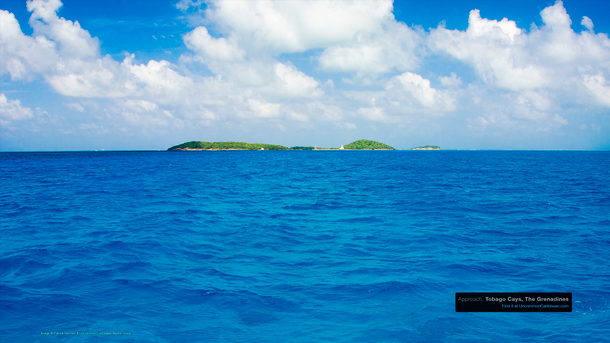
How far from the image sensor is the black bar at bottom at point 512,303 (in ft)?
30.0

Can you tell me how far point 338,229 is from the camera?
20.0 m

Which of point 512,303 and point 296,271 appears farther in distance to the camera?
point 296,271

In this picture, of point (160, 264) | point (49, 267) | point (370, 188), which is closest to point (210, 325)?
point (160, 264)

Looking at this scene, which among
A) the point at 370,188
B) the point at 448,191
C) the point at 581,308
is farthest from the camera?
the point at 370,188

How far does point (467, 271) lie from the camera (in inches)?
514

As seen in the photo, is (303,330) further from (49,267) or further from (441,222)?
(441,222)

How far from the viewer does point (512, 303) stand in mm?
9852

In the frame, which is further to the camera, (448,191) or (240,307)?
(448,191)

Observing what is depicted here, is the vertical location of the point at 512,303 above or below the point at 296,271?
above

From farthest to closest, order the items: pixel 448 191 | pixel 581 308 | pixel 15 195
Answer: pixel 448 191, pixel 15 195, pixel 581 308

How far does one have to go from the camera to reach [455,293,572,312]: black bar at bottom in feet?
30.0

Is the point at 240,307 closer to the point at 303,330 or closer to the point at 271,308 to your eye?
the point at 271,308

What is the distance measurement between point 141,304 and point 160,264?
144 inches

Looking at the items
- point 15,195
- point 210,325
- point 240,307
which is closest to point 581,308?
point 240,307
